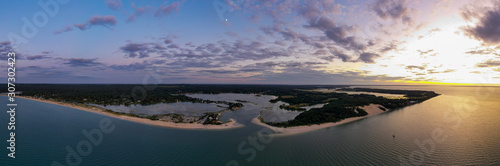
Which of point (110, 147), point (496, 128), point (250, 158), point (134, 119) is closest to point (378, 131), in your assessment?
point (496, 128)

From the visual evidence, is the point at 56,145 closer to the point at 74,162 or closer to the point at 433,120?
the point at 74,162

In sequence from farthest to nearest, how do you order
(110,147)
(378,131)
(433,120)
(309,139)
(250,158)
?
1. (433,120)
2. (378,131)
3. (309,139)
4. (110,147)
5. (250,158)

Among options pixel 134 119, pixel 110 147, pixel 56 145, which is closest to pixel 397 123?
pixel 110 147

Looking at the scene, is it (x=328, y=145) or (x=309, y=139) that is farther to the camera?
(x=309, y=139)

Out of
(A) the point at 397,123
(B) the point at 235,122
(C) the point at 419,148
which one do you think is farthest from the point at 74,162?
(A) the point at 397,123

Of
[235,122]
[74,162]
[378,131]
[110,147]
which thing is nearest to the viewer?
[74,162]

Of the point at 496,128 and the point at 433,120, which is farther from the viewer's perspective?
the point at 433,120

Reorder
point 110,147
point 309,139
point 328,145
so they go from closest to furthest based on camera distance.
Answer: point 110,147, point 328,145, point 309,139

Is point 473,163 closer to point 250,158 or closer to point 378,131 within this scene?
point 378,131

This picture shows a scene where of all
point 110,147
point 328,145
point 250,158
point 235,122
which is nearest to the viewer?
point 250,158
